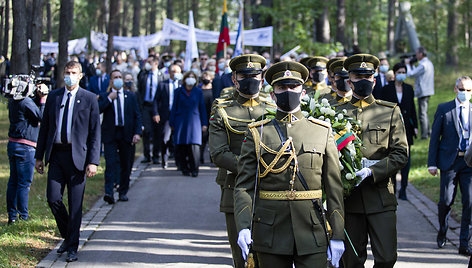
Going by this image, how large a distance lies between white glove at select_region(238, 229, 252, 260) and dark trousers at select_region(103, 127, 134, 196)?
7861mm

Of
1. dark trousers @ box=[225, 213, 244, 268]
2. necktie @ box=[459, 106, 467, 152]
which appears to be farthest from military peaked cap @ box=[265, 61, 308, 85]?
necktie @ box=[459, 106, 467, 152]

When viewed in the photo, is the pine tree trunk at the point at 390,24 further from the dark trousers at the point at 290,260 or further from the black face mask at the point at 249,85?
the dark trousers at the point at 290,260

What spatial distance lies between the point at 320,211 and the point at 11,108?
6141 millimetres

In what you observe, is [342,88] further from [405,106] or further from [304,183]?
[405,106]

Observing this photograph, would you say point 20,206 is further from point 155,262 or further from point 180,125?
point 180,125

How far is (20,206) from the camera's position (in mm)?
10352

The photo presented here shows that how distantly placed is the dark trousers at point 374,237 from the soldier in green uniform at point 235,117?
1.10 m

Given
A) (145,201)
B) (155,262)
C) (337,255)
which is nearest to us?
(337,255)

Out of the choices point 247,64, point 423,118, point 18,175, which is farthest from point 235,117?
point 423,118

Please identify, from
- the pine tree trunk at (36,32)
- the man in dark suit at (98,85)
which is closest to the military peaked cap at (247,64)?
the pine tree trunk at (36,32)

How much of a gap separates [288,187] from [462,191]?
487 centimetres

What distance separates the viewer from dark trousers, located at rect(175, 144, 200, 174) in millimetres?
15422

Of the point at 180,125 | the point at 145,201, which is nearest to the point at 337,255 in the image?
the point at 145,201

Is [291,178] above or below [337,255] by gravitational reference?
above
